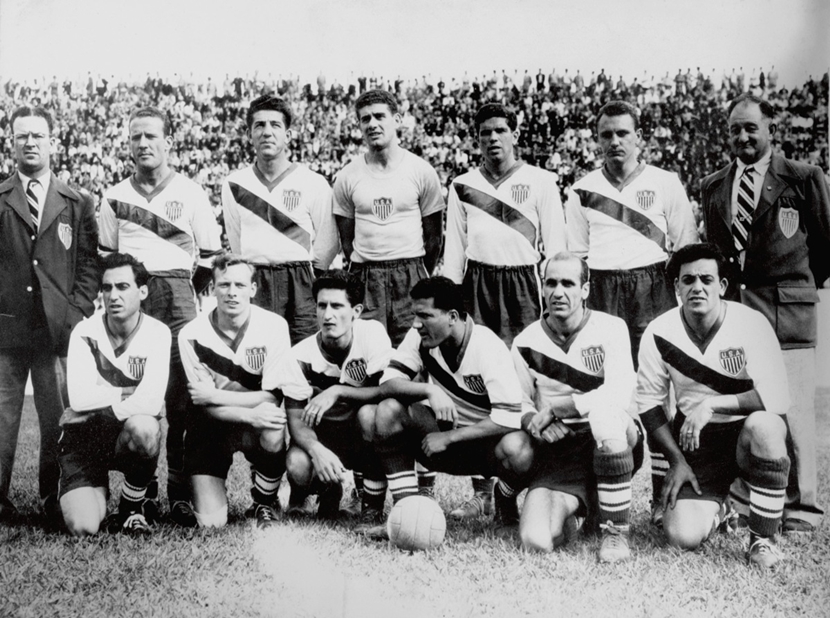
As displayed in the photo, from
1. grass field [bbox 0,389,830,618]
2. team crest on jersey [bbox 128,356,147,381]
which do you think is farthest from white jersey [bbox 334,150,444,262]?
grass field [bbox 0,389,830,618]

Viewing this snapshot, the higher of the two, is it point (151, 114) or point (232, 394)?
point (151, 114)

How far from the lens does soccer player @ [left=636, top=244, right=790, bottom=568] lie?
321cm

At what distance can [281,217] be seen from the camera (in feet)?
12.7

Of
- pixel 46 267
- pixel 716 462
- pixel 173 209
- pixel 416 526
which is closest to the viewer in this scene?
pixel 416 526

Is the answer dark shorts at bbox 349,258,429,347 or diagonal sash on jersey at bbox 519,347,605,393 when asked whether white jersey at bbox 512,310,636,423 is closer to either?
diagonal sash on jersey at bbox 519,347,605,393

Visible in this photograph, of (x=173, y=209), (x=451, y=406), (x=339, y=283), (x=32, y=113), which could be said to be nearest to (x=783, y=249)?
(x=451, y=406)

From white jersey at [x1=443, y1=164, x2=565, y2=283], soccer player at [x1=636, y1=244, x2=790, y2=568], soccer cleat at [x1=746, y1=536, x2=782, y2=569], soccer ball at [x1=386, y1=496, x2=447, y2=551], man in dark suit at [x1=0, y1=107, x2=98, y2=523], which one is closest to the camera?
soccer cleat at [x1=746, y1=536, x2=782, y2=569]

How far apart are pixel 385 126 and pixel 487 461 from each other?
5.76 feet

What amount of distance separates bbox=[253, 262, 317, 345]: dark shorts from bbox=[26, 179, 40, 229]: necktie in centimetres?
109

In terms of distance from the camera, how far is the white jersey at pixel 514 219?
12.3ft

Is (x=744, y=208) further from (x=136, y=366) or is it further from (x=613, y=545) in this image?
(x=136, y=366)

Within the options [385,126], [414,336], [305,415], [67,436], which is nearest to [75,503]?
[67,436]

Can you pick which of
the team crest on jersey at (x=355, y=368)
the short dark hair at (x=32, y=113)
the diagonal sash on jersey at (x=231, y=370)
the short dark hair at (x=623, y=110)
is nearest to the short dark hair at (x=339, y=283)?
the team crest on jersey at (x=355, y=368)

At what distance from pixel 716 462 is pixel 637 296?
858 mm
